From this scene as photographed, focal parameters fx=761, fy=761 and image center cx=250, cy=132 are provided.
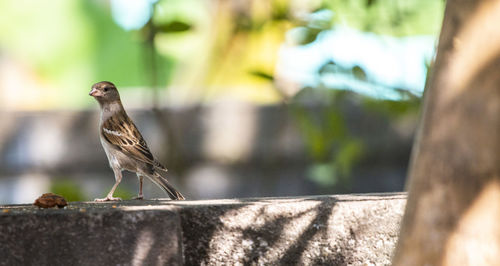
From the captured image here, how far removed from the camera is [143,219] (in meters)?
2.21

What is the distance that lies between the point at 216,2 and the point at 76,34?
2.02 m

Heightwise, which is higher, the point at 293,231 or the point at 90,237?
the point at 90,237

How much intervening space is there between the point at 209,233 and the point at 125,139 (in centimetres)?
92

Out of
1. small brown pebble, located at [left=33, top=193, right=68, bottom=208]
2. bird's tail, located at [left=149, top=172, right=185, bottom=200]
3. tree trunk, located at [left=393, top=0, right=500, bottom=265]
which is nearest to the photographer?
tree trunk, located at [left=393, top=0, right=500, bottom=265]

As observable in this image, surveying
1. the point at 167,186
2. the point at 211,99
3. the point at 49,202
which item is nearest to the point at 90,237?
the point at 49,202

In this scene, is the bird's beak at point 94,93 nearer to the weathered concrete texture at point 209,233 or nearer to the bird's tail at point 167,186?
the bird's tail at point 167,186

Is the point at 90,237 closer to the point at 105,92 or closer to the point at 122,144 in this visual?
the point at 122,144

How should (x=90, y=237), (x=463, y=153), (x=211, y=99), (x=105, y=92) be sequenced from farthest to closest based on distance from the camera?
(x=211, y=99) < (x=105, y=92) < (x=90, y=237) < (x=463, y=153)

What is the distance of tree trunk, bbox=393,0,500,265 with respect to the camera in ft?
5.91

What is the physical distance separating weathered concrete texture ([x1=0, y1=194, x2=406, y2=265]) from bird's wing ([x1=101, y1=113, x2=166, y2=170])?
Result: 26.1 inches

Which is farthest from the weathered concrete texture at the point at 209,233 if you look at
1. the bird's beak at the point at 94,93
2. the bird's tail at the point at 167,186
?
the bird's beak at the point at 94,93

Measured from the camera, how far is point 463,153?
6.01ft

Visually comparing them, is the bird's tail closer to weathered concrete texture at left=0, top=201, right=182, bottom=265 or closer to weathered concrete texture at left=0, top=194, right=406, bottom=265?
weathered concrete texture at left=0, top=194, right=406, bottom=265

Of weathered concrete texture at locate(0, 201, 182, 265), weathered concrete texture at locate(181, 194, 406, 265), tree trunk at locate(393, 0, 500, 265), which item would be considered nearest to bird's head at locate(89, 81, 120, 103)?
weathered concrete texture at locate(181, 194, 406, 265)
